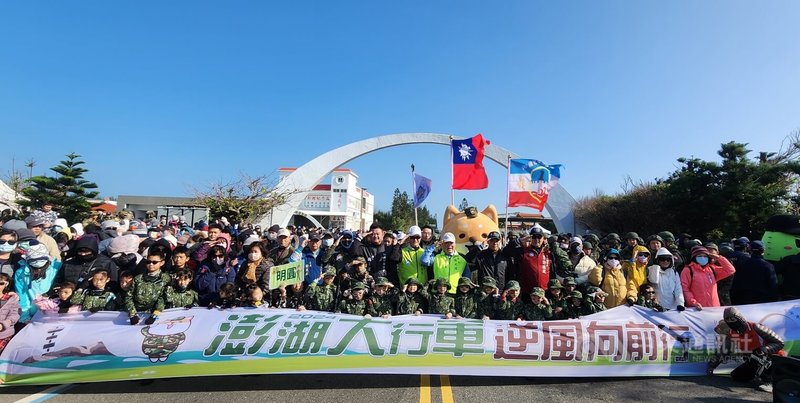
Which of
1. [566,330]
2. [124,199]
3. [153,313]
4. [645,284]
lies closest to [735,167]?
[645,284]

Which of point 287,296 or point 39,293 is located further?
point 287,296

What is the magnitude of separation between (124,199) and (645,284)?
168 ft

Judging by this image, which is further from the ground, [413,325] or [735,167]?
[735,167]

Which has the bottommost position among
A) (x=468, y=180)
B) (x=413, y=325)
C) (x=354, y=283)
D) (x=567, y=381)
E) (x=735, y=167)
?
(x=567, y=381)

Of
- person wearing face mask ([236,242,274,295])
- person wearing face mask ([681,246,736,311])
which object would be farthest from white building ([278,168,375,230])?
person wearing face mask ([681,246,736,311])

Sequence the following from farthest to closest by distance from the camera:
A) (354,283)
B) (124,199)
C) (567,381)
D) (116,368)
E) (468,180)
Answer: (124,199) < (468,180) < (354,283) < (567,381) < (116,368)

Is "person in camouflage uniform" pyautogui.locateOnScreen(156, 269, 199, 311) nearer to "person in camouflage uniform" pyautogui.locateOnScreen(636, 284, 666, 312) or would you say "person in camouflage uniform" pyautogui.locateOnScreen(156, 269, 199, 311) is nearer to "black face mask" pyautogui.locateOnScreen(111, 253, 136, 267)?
"black face mask" pyautogui.locateOnScreen(111, 253, 136, 267)

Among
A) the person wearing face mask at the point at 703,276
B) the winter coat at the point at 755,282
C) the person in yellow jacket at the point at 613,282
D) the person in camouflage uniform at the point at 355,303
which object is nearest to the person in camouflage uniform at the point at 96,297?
the person in camouflage uniform at the point at 355,303

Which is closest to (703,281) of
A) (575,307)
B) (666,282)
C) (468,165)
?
(666,282)

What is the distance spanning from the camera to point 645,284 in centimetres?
523

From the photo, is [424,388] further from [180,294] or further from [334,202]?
[334,202]

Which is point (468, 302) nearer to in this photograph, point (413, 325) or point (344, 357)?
point (413, 325)

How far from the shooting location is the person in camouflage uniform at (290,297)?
197 inches

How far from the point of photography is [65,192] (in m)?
27.2
